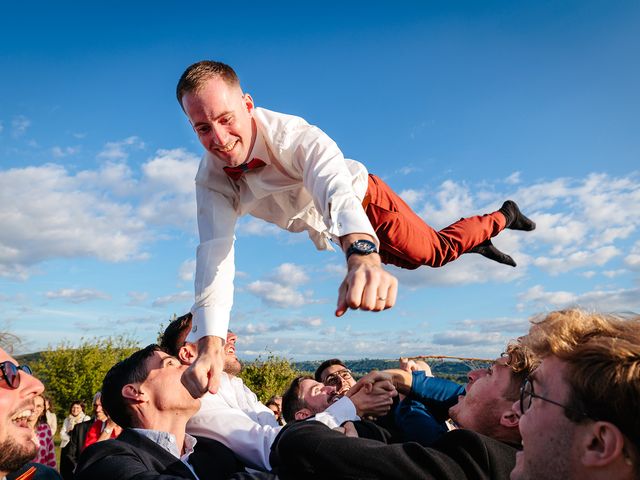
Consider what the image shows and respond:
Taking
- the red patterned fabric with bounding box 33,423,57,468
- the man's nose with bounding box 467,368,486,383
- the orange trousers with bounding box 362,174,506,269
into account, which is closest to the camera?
the man's nose with bounding box 467,368,486,383

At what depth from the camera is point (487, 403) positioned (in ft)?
9.55

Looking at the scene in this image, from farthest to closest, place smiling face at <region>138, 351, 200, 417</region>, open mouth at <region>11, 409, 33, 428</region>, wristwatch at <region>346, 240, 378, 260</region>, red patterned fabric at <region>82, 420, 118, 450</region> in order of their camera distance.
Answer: red patterned fabric at <region>82, 420, 118, 450</region>
smiling face at <region>138, 351, 200, 417</region>
open mouth at <region>11, 409, 33, 428</region>
wristwatch at <region>346, 240, 378, 260</region>

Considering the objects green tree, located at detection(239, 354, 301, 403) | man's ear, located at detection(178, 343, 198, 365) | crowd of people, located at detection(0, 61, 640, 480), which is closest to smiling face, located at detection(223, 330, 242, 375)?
crowd of people, located at detection(0, 61, 640, 480)

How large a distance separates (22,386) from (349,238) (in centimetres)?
205

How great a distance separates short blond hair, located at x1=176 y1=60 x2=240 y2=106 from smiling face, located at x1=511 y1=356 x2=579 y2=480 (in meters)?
2.10

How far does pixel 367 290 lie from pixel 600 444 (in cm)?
92

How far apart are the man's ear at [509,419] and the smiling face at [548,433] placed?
0.62 meters

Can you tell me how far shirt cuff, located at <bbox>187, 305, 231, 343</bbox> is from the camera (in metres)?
3.13

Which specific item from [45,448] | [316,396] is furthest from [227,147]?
[45,448]

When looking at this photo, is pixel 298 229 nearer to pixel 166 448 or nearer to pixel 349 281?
pixel 166 448

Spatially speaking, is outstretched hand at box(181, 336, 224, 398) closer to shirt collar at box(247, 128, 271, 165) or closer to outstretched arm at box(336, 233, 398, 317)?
shirt collar at box(247, 128, 271, 165)

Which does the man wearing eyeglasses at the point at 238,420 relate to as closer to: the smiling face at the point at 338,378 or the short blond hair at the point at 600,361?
the smiling face at the point at 338,378

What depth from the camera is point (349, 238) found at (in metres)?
2.39

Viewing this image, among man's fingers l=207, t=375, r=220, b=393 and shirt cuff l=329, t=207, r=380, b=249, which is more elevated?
shirt cuff l=329, t=207, r=380, b=249
